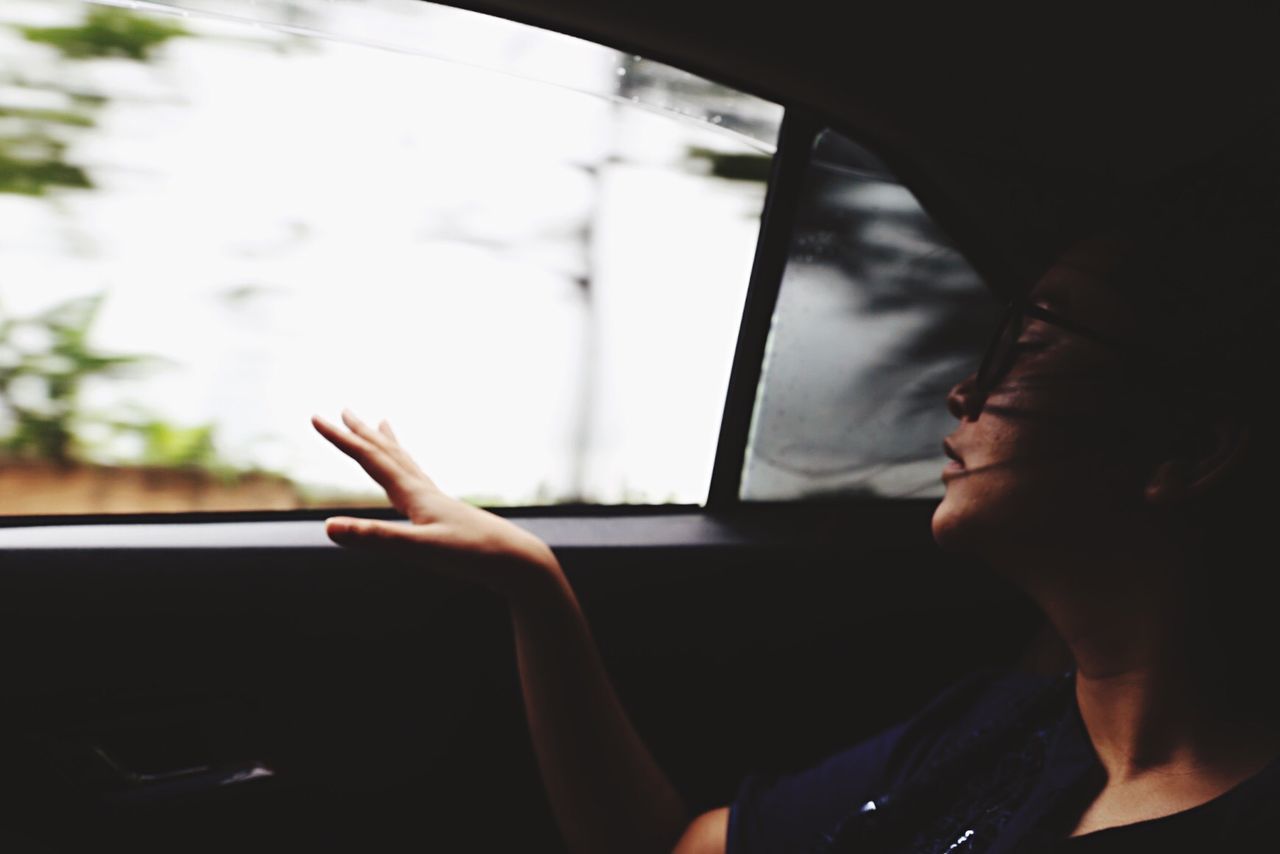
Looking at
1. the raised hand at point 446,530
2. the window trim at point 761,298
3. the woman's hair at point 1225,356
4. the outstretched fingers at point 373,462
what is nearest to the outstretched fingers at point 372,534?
the raised hand at point 446,530

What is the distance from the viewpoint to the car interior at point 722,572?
1879mm

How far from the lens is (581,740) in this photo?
1648 millimetres

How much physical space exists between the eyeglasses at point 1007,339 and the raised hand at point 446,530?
70cm

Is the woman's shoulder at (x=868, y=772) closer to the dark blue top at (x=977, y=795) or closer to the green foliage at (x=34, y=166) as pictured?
the dark blue top at (x=977, y=795)

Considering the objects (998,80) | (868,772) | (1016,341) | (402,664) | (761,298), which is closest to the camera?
(1016,341)

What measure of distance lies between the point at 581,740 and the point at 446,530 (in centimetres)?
40

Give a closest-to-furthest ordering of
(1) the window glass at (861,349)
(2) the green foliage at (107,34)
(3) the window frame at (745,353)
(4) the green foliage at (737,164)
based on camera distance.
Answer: (2) the green foliage at (107,34) < (3) the window frame at (745,353) < (4) the green foliage at (737,164) < (1) the window glass at (861,349)

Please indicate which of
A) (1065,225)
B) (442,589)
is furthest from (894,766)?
(1065,225)

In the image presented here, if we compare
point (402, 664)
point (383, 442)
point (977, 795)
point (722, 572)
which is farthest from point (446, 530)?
point (722, 572)

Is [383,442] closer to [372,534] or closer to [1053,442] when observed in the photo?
[372,534]

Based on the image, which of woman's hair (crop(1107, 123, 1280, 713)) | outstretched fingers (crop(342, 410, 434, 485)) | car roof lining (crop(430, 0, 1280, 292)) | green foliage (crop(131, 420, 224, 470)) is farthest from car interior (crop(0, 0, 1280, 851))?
outstretched fingers (crop(342, 410, 434, 485))

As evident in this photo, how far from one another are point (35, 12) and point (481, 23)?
0.79 metres

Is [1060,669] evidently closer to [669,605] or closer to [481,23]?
[669,605]

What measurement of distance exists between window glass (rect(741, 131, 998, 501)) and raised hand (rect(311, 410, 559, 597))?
106 cm
